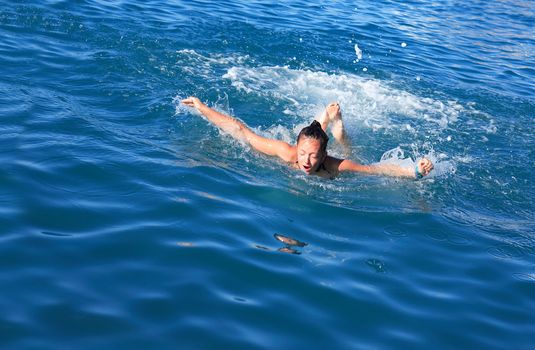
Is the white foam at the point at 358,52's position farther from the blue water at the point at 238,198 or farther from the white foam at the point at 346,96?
the white foam at the point at 346,96

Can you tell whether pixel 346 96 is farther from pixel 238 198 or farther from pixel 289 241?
pixel 289 241

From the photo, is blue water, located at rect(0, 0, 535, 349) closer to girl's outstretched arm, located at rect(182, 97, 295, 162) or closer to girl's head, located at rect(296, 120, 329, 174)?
girl's outstretched arm, located at rect(182, 97, 295, 162)

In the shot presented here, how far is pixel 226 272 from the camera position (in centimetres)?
619

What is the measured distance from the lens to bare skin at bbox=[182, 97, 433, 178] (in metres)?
8.34

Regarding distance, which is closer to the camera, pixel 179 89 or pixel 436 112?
pixel 179 89

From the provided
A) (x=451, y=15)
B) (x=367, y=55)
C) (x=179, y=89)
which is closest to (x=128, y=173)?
(x=179, y=89)

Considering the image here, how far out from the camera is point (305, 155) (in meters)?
8.32

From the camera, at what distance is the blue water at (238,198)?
558 cm

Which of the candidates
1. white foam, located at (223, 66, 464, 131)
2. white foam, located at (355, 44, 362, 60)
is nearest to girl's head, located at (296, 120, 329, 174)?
white foam, located at (223, 66, 464, 131)

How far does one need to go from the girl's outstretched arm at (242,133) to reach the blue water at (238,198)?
0.49 ft

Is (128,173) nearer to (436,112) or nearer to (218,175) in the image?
(218,175)

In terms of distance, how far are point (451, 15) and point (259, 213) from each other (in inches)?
602

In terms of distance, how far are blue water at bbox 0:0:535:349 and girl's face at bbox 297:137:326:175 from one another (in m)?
0.22

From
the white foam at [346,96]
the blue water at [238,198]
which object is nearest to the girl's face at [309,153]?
the blue water at [238,198]
